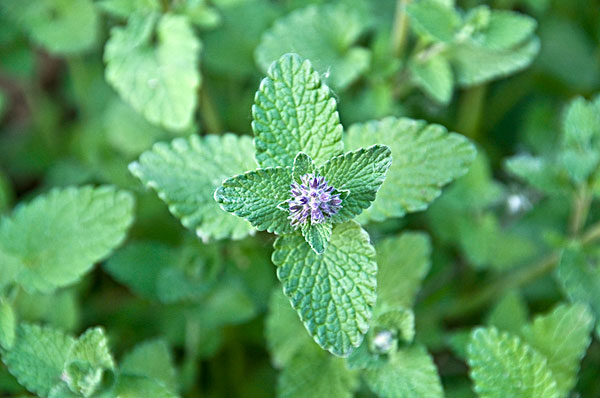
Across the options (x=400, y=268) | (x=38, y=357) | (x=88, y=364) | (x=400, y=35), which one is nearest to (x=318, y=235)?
(x=400, y=268)

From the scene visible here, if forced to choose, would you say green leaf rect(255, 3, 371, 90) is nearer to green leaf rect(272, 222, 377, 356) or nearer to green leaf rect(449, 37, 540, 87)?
green leaf rect(449, 37, 540, 87)

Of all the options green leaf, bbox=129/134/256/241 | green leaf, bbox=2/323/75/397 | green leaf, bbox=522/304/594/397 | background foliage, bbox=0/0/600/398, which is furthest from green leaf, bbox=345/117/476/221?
green leaf, bbox=2/323/75/397

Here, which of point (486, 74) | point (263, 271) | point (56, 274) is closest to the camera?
point (56, 274)

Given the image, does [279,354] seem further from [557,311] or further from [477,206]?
[477,206]

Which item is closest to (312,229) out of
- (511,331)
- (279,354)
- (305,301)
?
(305,301)

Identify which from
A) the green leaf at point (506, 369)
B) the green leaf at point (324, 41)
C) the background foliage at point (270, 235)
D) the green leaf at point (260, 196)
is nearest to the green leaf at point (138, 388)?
the background foliage at point (270, 235)

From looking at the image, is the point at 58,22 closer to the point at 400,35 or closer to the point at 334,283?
the point at 400,35
